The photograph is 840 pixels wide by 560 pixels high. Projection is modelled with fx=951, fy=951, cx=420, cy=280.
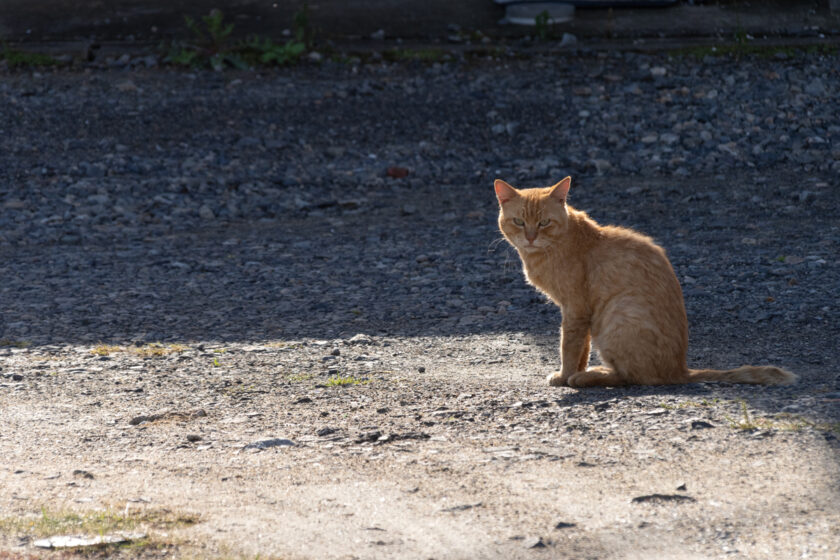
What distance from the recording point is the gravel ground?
3264 mm

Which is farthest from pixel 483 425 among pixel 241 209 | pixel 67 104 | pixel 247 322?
pixel 67 104

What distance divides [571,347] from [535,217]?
73 centimetres

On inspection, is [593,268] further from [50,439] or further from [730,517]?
[50,439]

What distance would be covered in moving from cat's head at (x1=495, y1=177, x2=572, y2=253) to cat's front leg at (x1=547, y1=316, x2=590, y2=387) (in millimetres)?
453

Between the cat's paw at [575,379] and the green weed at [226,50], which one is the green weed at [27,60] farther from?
the cat's paw at [575,379]

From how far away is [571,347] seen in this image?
4.91 m

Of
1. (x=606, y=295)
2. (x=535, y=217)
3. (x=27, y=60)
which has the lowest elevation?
(x=606, y=295)

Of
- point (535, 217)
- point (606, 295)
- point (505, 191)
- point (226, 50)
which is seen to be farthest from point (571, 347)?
point (226, 50)

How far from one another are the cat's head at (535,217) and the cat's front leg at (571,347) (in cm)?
45

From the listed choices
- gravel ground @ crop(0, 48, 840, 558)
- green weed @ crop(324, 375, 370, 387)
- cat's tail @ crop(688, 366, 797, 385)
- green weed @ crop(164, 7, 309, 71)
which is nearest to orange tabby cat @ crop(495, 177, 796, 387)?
cat's tail @ crop(688, 366, 797, 385)

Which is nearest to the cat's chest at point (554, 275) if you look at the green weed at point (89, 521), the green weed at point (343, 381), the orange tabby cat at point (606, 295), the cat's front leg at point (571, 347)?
the orange tabby cat at point (606, 295)

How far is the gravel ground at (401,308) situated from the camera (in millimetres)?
3264

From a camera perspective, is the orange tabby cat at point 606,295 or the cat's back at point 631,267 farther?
the cat's back at point 631,267

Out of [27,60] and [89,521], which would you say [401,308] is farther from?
[27,60]
